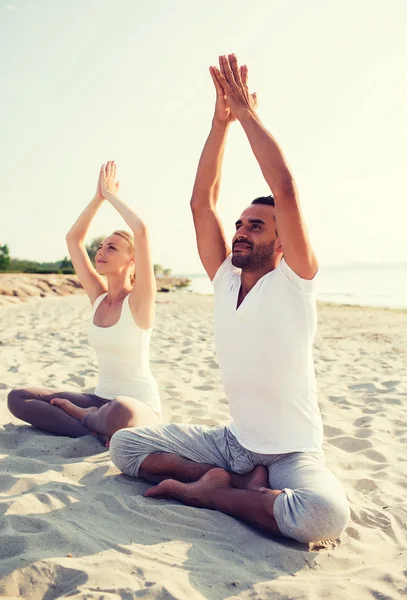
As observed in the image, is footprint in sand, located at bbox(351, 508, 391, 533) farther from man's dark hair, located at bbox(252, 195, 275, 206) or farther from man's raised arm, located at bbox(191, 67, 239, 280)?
man's dark hair, located at bbox(252, 195, 275, 206)

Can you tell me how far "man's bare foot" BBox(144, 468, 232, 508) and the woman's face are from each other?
5.59 ft

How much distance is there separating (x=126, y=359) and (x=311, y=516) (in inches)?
71.2

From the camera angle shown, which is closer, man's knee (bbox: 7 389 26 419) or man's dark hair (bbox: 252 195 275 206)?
man's dark hair (bbox: 252 195 275 206)

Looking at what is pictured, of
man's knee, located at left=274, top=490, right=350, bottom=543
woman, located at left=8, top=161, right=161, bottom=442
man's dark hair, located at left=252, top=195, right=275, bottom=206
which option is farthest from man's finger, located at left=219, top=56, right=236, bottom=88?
man's knee, located at left=274, top=490, right=350, bottom=543

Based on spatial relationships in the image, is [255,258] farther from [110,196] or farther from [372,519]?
[110,196]

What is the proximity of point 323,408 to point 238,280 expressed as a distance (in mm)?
2375

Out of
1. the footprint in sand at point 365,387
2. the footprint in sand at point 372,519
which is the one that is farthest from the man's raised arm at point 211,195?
the footprint in sand at point 365,387

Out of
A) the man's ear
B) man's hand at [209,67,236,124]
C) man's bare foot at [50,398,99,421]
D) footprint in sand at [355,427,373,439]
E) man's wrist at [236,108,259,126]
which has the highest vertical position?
man's hand at [209,67,236,124]

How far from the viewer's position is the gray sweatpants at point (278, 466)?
2.46 meters

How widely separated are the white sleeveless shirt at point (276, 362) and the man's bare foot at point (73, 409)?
A: 55.5 inches

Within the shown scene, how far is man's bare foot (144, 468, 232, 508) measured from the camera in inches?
110

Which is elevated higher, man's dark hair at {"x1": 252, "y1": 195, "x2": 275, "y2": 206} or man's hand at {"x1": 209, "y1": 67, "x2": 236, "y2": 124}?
man's hand at {"x1": 209, "y1": 67, "x2": 236, "y2": 124}

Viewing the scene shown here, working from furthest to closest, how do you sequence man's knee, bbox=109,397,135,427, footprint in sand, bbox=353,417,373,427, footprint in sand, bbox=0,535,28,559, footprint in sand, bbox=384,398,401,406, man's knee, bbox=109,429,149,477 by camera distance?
footprint in sand, bbox=384,398,401,406
footprint in sand, bbox=353,417,373,427
man's knee, bbox=109,397,135,427
man's knee, bbox=109,429,149,477
footprint in sand, bbox=0,535,28,559

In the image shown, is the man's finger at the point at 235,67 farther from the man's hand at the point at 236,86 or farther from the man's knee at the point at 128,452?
the man's knee at the point at 128,452
